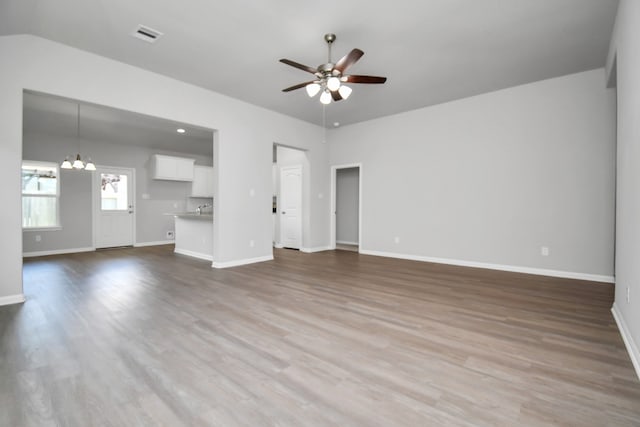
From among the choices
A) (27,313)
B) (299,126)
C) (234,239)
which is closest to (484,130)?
(299,126)

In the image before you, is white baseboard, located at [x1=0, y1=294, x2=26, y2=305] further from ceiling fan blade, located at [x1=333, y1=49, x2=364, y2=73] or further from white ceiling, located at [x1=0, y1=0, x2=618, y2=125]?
ceiling fan blade, located at [x1=333, y1=49, x2=364, y2=73]

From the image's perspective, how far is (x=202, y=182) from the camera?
28.7ft

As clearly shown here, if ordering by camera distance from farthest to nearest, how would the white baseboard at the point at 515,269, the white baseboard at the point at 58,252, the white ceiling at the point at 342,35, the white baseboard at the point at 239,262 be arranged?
the white baseboard at the point at 58,252 → the white baseboard at the point at 239,262 → the white baseboard at the point at 515,269 → the white ceiling at the point at 342,35

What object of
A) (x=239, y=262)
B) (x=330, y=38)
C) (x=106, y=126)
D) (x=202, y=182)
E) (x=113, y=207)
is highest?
(x=330, y=38)

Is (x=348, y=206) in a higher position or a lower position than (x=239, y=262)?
higher

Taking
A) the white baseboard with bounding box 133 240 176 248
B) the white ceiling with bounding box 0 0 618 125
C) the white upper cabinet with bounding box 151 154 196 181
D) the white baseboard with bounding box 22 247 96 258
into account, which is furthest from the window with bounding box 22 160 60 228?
the white ceiling with bounding box 0 0 618 125

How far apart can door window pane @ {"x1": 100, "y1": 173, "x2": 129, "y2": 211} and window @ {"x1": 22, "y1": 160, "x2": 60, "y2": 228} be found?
85 centimetres

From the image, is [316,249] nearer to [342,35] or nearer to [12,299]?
[342,35]

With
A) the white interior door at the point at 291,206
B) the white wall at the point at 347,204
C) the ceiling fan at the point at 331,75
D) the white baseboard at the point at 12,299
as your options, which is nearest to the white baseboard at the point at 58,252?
the white baseboard at the point at 12,299

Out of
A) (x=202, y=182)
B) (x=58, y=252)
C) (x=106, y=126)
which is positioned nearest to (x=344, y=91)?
(x=106, y=126)

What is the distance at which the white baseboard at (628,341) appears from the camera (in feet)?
6.20

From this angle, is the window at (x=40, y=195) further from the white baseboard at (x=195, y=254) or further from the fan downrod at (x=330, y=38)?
the fan downrod at (x=330, y=38)

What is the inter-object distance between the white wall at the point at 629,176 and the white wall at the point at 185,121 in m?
4.81

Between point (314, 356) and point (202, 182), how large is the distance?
7773 millimetres
